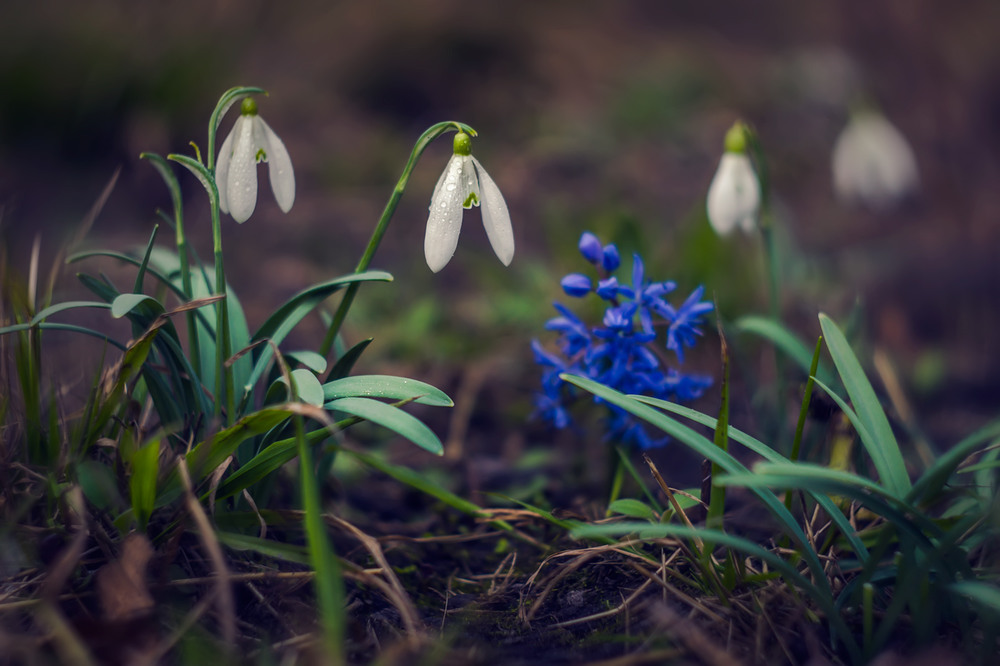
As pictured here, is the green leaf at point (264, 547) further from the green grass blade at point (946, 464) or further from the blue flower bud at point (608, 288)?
the green grass blade at point (946, 464)

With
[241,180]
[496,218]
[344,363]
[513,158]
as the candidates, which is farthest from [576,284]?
[513,158]

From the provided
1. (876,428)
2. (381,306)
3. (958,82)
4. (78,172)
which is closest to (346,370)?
(876,428)

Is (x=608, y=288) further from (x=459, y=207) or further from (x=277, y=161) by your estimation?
(x=277, y=161)

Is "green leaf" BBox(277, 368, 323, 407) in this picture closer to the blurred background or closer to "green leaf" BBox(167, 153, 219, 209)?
"green leaf" BBox(167, 153, 219, 209)

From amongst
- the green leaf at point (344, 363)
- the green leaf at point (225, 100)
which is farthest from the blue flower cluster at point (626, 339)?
the green leaf at point (225, 100)

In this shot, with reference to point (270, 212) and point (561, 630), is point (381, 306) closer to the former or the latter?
point (270, 212)

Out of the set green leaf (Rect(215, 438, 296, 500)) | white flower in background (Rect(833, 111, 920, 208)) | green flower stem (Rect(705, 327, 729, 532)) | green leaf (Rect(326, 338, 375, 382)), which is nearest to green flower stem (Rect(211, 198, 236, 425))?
green leaf (Rect(215, 438, 296, 500))
